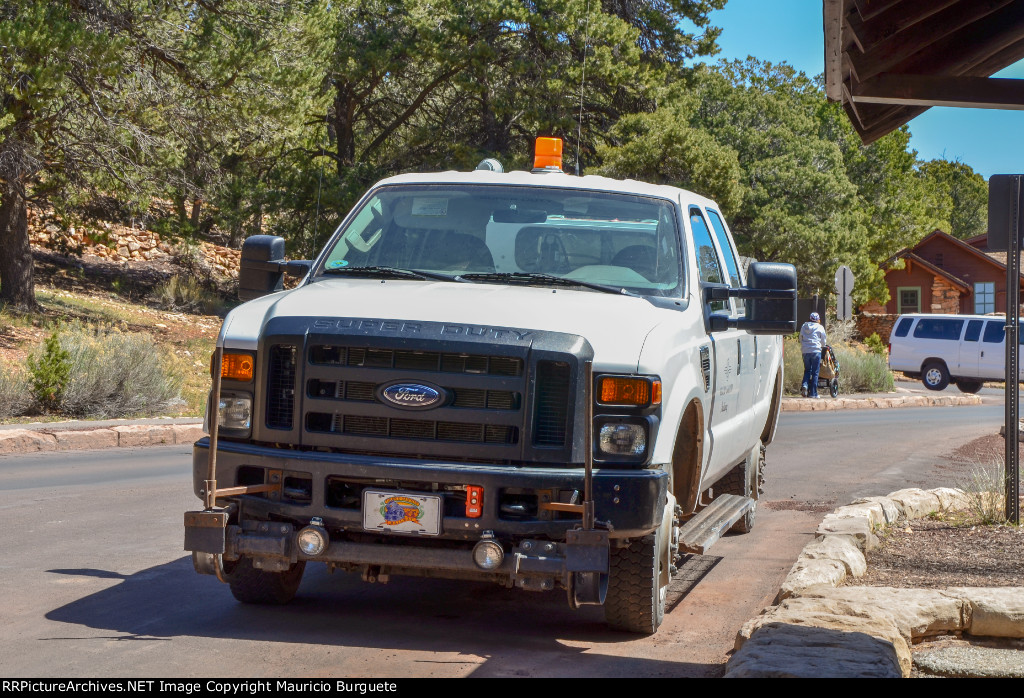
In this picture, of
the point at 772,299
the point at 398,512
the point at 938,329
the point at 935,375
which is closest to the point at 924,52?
the point at 772,299

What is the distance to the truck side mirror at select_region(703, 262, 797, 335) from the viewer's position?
20.8 ft

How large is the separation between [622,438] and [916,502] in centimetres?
537

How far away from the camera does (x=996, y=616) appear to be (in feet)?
18.9

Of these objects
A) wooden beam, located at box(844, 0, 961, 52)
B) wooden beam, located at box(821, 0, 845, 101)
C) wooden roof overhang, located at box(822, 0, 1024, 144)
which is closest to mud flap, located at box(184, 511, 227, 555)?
wooden beam, located at box(821, 0, 845, 101)

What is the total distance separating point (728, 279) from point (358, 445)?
340 cm

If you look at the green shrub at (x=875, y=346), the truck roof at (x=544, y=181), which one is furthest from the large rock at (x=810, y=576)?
the green shrub at (x=875, y=346)

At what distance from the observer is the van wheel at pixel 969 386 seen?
34247 mm

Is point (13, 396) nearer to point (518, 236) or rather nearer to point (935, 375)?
point (518, 236)

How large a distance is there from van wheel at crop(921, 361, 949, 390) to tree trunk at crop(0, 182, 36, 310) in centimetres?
2404

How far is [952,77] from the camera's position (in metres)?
7.28

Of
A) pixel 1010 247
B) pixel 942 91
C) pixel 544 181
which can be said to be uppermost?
pixel 942 91

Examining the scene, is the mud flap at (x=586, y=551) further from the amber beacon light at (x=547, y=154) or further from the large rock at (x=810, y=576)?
the amber beacon light at (x=547, y=154)

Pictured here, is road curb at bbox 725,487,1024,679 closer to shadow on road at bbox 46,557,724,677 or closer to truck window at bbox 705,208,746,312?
shadow on road at bbox 46,557,724,677
